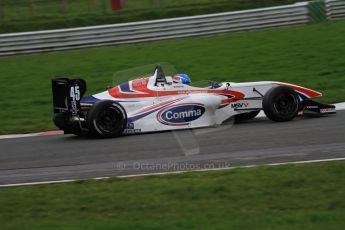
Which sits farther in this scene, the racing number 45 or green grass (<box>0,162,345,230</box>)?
the racing number 45

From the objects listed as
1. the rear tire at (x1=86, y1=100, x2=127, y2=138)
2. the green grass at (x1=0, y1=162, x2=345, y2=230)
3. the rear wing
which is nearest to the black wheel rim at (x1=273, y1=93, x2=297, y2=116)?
the rear tire at (x1=86, y1=100, x2=127, y2=138)

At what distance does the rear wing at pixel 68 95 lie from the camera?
1125 centimetres

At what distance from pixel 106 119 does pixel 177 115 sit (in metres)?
1.14

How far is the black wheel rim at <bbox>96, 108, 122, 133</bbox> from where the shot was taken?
1106 centimetres

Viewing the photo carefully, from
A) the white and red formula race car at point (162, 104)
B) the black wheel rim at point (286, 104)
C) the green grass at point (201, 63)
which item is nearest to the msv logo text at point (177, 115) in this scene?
the white and red formula race car at point (162, 104)

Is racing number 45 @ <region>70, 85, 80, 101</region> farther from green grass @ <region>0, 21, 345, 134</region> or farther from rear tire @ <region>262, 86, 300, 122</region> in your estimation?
rear tire @ <region>262, 86, 300, 122</region>

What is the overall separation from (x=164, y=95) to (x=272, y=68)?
21.2ft

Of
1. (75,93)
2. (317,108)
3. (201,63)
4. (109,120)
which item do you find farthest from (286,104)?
(201,63)

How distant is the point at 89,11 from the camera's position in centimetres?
2683

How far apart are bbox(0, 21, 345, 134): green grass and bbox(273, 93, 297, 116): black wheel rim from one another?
2.35m

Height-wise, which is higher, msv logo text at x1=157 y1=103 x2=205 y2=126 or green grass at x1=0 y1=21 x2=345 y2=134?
green grass at x1=0 y1=21 x2=345 y2=134

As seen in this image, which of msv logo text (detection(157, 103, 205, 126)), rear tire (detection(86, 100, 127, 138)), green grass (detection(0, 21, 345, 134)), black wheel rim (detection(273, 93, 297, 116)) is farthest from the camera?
green grass (detection(0, 21, 345, 134))

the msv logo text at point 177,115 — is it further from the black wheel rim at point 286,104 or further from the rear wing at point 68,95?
the black wheel rim at point 286,104

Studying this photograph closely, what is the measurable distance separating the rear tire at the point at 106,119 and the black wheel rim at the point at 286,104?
100 inches
